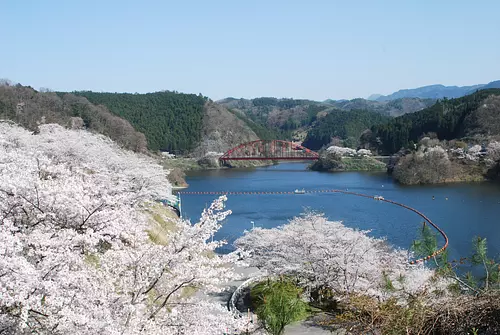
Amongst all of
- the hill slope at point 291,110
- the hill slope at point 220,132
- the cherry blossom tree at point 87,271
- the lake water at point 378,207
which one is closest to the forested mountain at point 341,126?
the hill slope at point 291,110

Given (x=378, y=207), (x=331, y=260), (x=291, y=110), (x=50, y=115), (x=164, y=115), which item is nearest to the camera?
(x=331, y=260)

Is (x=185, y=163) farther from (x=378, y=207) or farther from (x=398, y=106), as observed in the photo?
(x=398, y=106)

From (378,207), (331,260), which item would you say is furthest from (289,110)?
(331,260)

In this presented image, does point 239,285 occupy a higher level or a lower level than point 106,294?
lower

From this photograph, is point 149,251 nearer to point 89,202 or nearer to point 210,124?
point 89,202

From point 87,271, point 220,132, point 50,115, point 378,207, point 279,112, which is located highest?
point 279,112

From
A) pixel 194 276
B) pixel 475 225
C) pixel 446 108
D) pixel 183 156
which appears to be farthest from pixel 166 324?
pixel 183 156

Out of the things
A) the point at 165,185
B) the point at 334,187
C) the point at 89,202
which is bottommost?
the point at 334,187
